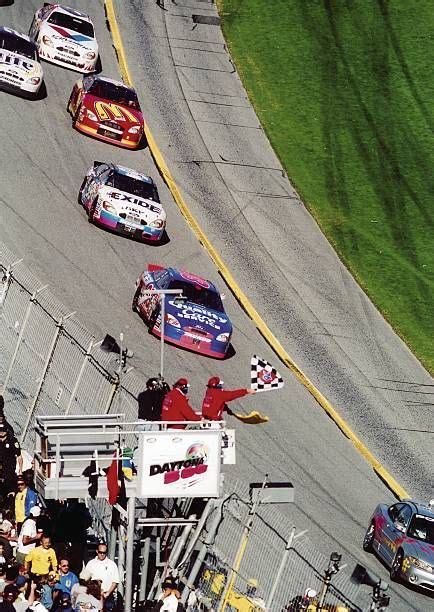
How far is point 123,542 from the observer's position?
58.1 feet

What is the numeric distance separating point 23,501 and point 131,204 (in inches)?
506

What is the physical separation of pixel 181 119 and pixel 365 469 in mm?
15011

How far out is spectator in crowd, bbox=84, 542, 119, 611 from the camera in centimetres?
1659

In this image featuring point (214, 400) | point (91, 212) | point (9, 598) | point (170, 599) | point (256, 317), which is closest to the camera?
point (9, 598)

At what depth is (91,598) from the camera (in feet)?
53.2

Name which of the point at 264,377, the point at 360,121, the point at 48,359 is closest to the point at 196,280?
the point at 264,377

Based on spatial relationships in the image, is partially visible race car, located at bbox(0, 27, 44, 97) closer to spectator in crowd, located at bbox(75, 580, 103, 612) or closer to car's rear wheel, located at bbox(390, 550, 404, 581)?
car's rear wheel, located at bbox(390, 550, 404, 581)

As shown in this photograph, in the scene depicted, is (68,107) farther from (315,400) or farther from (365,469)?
(365,469)

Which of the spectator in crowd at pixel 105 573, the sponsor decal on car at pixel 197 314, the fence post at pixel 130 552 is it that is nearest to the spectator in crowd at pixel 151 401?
the fence post at pixel 130 552

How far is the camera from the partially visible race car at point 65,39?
121 feet

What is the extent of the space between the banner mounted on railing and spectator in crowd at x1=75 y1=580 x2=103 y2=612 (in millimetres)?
1226

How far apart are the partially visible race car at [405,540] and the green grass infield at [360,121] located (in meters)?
8.55

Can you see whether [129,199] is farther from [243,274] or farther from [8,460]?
[8,460]

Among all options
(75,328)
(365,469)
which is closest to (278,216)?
(365,469)
